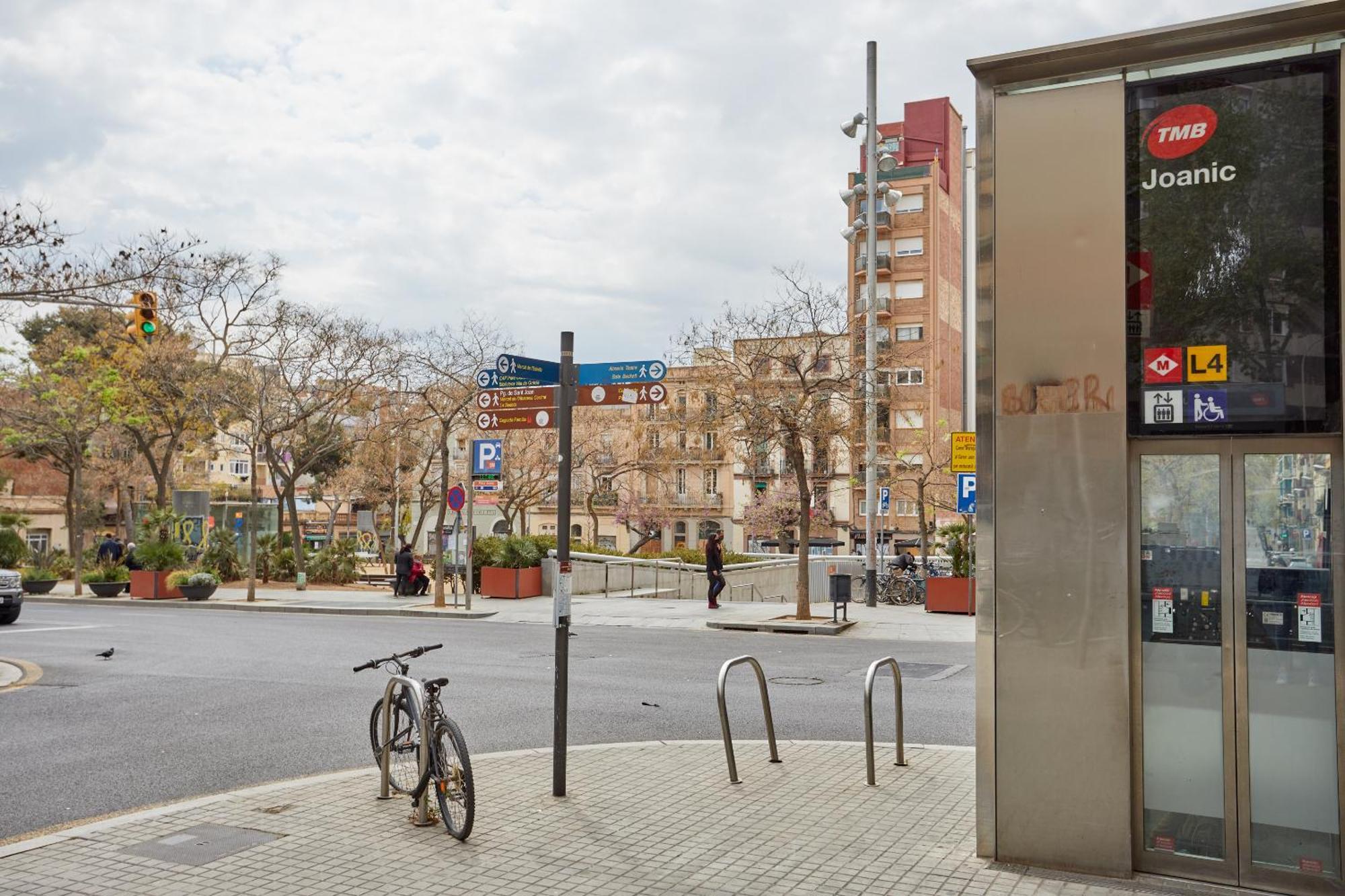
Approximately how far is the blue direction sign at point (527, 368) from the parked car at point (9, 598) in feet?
62.4

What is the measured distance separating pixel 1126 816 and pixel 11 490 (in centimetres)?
6518

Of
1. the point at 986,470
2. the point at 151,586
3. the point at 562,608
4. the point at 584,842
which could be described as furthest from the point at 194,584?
the point at 986,470

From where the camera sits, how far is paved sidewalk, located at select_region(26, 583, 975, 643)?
21.1 meters

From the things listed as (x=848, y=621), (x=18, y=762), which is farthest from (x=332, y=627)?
(x=18, y=762)

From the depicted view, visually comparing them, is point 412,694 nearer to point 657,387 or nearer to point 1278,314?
point 657,387

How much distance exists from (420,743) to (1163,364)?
15.5 feet

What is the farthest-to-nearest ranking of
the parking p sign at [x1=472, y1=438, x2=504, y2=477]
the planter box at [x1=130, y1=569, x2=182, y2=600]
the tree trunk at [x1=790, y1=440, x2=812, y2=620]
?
the planter box at [x1=130, y1=569, x2=182, y2=600], the parking p sign at [x1=472, y1=438, x2=504, y2=477], the tree trunk at [x1=790, y1=440, x2=812, y2=620]

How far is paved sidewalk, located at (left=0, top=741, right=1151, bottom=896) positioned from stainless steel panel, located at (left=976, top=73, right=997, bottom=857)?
461 millimetres

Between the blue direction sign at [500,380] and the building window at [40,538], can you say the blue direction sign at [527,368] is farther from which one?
the building window at [40,538]

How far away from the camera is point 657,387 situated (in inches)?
321

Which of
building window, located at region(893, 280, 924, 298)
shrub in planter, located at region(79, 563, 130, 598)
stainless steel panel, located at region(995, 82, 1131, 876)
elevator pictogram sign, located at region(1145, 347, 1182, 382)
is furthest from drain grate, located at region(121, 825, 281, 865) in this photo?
building window, located at region(893, 280, 924, 298)

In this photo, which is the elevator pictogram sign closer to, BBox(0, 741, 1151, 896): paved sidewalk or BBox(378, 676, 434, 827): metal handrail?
BBox(0, 741, 1151, 896): paved sidewalk

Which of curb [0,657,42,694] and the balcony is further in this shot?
the balcony

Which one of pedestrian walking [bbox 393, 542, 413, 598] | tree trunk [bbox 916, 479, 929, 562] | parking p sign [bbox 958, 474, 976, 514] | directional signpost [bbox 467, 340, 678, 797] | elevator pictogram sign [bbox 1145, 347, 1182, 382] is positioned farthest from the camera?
pedestrian walking [bbox 393, 542, 413, 598]
